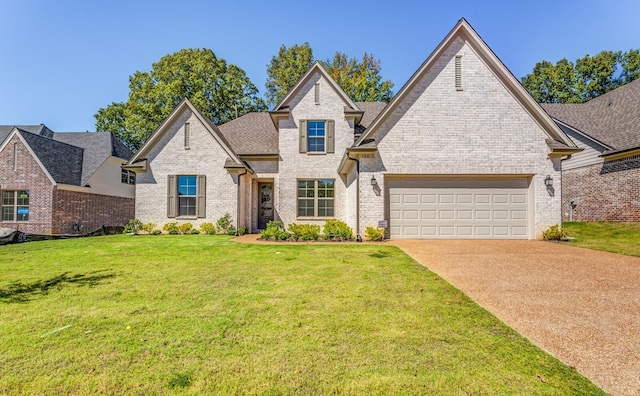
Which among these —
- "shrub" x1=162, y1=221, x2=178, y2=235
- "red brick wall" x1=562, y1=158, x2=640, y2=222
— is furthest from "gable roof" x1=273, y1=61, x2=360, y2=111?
"red brick wall" x1=562, y1=158, x2=640, y2=222

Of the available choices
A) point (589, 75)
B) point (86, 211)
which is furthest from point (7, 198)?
point (589, 75)

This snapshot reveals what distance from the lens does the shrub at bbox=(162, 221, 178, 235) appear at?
1342 centimetres

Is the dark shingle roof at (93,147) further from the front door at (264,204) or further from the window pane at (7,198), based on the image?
the front door at (264,204)

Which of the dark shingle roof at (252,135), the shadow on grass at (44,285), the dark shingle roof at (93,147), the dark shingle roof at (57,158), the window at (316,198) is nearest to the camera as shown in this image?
the shadow on grass at (44,285)

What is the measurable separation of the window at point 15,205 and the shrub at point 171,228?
694cm

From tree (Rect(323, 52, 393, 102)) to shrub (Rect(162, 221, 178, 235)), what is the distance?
20078mm

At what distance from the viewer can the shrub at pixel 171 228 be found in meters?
13.4

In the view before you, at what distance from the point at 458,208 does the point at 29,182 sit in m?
19.6

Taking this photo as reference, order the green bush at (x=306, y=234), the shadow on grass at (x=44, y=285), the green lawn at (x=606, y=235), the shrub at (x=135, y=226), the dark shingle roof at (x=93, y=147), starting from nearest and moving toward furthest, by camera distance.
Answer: the shadow on grass at (x=44, y=285), the green lawn at (x=606, y=235), the green bush at (x=306, y=234), the shrub at (x=135, y=226), the dark shingle roof at (x=93, y=147)

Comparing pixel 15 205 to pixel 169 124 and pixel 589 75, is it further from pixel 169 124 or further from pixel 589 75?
pixel 589 75

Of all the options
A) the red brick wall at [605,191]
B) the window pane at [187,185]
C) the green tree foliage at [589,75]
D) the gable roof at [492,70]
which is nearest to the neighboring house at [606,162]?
the red brick wall at [605,191]

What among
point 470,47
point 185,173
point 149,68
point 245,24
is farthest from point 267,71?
point 470,47

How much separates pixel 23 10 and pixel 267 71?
25295 mm

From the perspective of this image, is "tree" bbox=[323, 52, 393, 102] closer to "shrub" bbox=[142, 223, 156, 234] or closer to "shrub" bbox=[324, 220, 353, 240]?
"shrub" bbox=[324, 220, 353, 240]
